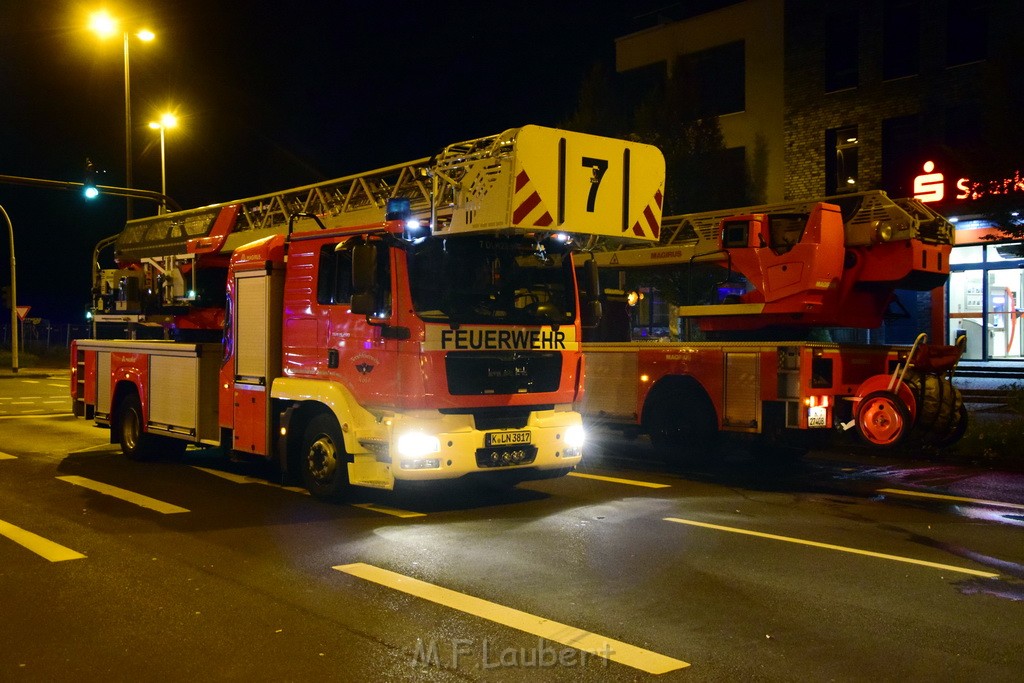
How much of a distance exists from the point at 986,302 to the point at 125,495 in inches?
893

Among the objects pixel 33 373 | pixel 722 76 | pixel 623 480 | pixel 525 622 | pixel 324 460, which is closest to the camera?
pixel 525 622

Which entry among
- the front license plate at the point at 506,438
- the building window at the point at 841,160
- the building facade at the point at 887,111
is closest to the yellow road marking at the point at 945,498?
the front license plate at the point at 506,438

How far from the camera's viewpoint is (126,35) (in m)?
25.7

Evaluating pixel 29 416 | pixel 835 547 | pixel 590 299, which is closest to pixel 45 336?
pixel 29 416

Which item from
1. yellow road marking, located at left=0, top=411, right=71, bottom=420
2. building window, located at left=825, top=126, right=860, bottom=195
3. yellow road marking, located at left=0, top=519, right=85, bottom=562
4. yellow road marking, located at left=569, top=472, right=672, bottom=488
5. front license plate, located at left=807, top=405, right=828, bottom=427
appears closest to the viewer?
yellow road marking, located at left=0, top=519, right=85, bottom=562

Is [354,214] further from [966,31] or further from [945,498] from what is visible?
[966,31]

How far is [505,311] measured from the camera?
940 cm

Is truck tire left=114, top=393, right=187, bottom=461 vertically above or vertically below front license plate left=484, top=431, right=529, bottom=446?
below

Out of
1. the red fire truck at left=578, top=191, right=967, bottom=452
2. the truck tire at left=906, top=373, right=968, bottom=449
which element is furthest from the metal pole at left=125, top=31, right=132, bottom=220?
the truck tire at left=906, top=373, right=968, bottom=449

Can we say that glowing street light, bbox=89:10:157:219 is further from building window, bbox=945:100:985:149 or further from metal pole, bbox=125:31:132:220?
building window, bbox=945:100:985:149

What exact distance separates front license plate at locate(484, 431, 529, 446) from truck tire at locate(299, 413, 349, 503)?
4.70 feet

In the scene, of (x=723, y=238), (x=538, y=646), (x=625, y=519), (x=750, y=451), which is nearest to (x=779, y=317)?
(x=723, y=238)

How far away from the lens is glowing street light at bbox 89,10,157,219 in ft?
77.7

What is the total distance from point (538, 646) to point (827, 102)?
24217mm
